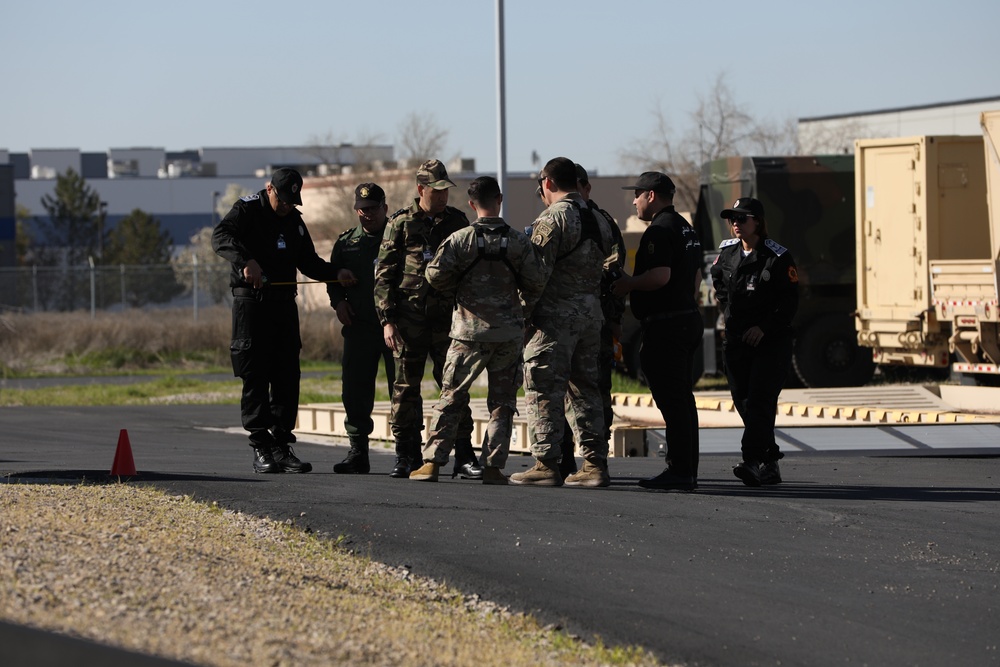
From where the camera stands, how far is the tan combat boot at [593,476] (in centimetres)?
859

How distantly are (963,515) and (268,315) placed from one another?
4.52 m

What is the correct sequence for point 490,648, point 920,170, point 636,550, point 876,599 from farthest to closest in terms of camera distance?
1. point 920,170
2. point 636,550
3. point 876,599
4. point 490,648

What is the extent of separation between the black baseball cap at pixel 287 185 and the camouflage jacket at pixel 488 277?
1329 millimetres

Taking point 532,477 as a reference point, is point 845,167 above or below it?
above

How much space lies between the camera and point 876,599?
5988mm

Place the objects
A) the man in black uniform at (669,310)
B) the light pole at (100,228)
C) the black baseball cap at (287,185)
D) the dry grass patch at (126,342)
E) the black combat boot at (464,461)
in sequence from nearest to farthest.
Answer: the man in black uniform at (669,310) → the black baseball cap at (287,185) → the black combat boot at (464,461) → the dry grass patch at (126,342) → the light pole at (100,228)

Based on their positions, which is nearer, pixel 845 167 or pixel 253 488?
pixel 253 488

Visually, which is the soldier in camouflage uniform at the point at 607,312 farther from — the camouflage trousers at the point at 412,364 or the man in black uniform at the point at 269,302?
the man in black uniform at the point at 269,302

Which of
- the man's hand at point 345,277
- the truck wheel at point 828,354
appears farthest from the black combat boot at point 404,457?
the truck wheel at point 828,354

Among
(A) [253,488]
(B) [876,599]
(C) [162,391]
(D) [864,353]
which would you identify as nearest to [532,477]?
(A) [253,488]

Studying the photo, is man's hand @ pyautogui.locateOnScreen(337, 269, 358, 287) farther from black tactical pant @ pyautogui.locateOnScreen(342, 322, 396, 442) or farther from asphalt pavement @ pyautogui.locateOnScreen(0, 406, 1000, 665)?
asphalt pavement @ pyautogui.locateOnScreen(0, 406, 1000, 665)

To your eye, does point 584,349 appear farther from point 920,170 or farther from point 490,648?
point 920,170

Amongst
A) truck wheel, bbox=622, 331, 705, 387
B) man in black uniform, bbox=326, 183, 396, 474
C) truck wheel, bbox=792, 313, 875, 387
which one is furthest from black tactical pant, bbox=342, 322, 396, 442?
truck wheel, bbox=792, 313, 875, 387

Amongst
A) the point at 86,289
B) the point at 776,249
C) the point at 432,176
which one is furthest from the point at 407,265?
the point at 86,289
